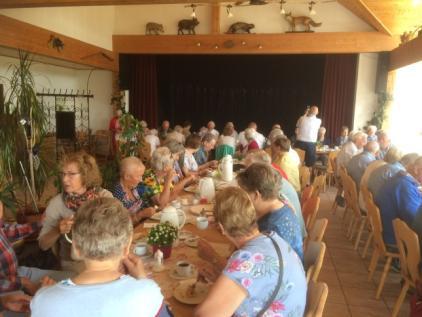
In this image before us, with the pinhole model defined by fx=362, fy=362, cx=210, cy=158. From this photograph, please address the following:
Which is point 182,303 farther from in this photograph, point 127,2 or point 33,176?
point 127,2

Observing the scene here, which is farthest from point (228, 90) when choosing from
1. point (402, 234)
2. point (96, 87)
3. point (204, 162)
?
point (402, 234)

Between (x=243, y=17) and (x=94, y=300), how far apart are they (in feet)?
31.4

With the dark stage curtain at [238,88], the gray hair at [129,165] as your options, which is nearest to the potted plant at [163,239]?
the gray hair at [129,165]

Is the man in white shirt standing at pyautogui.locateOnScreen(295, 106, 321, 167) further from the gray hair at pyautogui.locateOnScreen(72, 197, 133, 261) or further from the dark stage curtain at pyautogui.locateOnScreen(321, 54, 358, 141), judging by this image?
the gray hair at pyautogui.locateOnScreen(72, 197, 133, 261)

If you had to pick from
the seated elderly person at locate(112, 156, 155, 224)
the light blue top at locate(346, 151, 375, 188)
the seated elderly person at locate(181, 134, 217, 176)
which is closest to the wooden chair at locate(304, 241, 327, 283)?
the seated elderly person at locate(112, 156, 155, 224)

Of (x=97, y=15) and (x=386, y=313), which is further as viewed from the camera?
(x=97, y=15)

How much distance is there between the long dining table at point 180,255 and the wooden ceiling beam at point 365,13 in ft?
21.2

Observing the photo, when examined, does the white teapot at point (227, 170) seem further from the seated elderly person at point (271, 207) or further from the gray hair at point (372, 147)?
the gray hair at point (372, 147)

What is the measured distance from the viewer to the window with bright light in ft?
29.4

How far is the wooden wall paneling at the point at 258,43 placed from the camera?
873 centimetres

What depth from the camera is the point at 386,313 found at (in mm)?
3025

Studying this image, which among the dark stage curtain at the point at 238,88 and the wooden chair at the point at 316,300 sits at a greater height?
the dark stage curtain at the point at 238,88

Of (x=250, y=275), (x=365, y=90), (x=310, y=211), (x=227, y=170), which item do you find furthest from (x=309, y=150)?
(x=250, y=275)

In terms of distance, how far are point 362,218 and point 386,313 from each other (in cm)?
137
